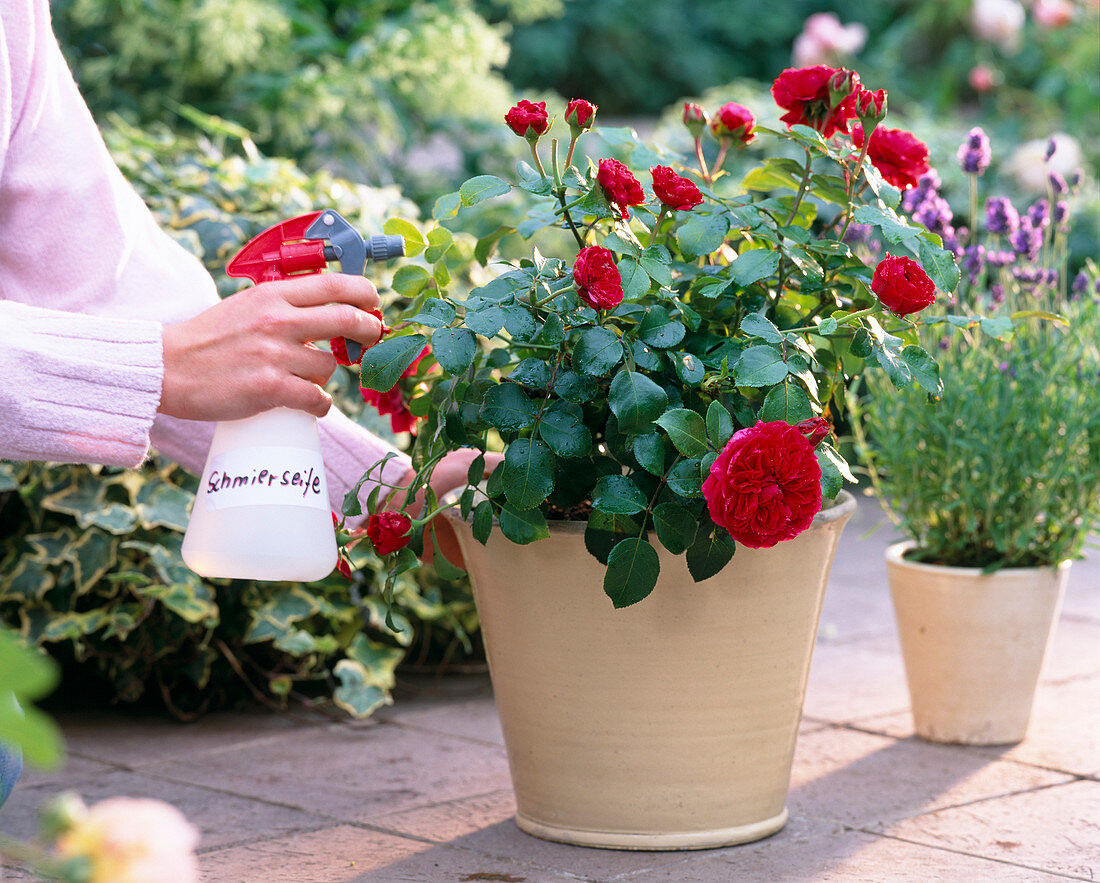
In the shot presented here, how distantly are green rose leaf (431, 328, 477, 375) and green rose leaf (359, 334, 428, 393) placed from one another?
0.05 meters

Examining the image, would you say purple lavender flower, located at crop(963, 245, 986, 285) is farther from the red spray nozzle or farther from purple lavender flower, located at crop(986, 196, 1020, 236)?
the red spray nozzle

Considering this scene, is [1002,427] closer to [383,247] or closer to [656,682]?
[656,682]

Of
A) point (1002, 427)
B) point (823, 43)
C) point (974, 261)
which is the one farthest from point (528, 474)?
point (823, 43)

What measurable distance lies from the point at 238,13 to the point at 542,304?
122 inches

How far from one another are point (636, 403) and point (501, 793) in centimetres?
88

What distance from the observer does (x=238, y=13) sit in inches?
164

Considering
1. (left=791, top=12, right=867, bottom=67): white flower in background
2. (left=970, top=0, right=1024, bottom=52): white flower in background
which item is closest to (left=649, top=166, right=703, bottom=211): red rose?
(left=791, top=12, right=867, bottom=67): white flower in background

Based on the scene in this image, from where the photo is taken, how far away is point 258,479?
4.47ft

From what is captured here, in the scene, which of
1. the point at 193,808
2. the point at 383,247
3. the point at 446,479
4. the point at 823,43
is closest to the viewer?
the point at 383,247

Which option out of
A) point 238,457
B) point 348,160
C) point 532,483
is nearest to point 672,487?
point 532,483

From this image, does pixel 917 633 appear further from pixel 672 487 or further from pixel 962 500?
pixel 672 487

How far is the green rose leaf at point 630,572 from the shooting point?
58.5 inches

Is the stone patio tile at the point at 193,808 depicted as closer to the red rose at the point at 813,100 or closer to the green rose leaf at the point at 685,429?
the green rose leaf at the point at 685,429

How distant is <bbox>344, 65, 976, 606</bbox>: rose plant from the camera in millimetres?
1437
